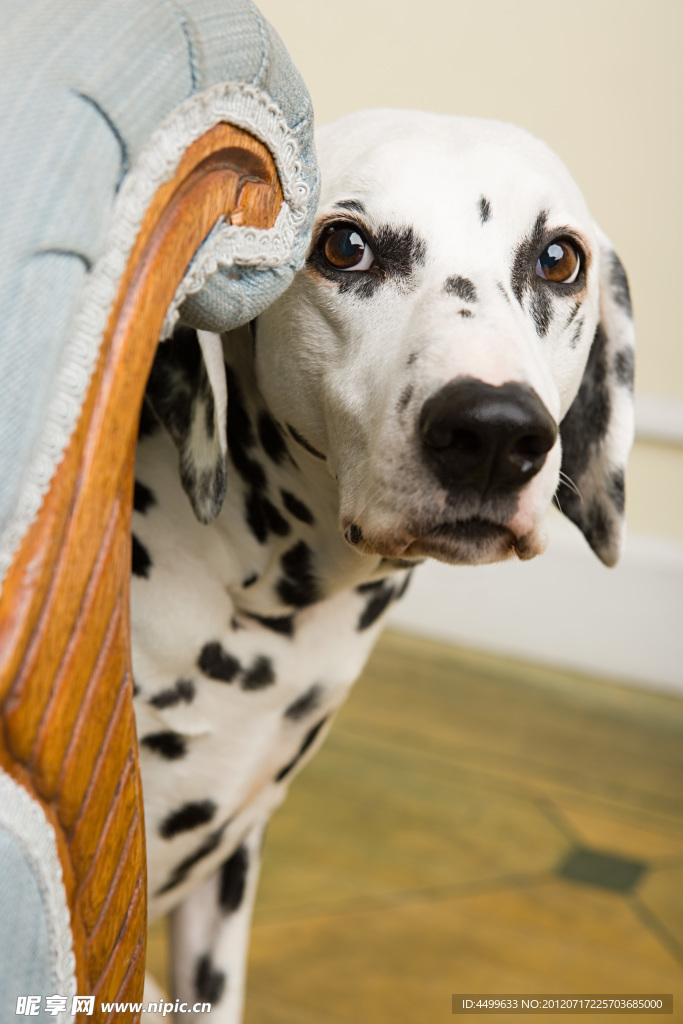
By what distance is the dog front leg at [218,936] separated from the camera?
4.28ft

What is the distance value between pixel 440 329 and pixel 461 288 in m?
0.07

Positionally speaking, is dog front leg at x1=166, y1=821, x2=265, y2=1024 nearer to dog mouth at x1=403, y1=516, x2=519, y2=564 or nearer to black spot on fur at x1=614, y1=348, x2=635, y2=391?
dog mouth at x1=403, y1=516, x2=519, y2=564

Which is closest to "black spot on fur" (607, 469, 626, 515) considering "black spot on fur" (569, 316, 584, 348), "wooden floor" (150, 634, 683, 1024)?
"black spot on fur" (569, 316, 584, 348)

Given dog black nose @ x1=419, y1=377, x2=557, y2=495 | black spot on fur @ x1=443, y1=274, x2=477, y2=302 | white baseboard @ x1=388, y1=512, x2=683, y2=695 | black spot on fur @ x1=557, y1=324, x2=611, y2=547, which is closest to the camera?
dog black nose @ x1=419, y1=377, x2=557, y2=495

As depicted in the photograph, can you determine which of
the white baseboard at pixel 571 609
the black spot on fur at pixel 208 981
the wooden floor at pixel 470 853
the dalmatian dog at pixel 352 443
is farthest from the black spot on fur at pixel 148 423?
the white baseboard at pixel 571 609

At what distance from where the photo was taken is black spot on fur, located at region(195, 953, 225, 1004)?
130cm

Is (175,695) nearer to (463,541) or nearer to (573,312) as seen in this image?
(463,541)

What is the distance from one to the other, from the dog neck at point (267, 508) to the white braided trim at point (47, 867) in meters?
0.59

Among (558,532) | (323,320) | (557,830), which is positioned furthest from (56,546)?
(558,532)

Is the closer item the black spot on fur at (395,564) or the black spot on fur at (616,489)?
the black spot on fur at (395,564)

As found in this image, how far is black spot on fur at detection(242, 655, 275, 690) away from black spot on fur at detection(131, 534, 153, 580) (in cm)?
17

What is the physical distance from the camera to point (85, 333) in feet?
1.60

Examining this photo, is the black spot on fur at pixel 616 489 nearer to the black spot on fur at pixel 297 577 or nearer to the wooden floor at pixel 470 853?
the black spot on fur at pixel 297 577

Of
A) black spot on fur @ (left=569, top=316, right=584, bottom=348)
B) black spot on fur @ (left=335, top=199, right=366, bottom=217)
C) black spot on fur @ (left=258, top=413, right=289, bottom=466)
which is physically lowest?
black spot on fur @ (left=258, top=413, right=289, bottom=466)
